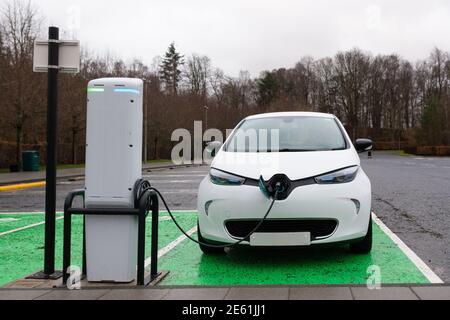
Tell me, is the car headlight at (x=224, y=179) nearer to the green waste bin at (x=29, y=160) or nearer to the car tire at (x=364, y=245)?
the car tire at (x=364, y=245)

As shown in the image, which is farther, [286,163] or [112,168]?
[286,163]

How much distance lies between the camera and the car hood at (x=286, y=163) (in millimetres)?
4930

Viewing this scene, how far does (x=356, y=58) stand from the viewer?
88.2m

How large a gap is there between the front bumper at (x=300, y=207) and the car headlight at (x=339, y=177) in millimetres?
58

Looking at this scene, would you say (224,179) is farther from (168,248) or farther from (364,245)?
(364,245)

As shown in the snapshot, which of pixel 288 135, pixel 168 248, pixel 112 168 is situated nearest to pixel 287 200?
pixel 288 135

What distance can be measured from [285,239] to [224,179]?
88 cm

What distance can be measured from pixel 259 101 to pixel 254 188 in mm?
88042

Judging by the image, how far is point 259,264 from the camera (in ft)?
17.0

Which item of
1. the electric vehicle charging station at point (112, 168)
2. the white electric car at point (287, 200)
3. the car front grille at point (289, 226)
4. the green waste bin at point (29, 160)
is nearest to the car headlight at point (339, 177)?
the white electric car at point (287, 200)

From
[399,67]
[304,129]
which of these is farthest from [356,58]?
[304,129]

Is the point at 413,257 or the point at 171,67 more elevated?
the point at 171,67

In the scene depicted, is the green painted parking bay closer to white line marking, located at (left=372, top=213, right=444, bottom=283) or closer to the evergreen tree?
white line marking, located at (left=372, top=213, right=444, bottom=283)
